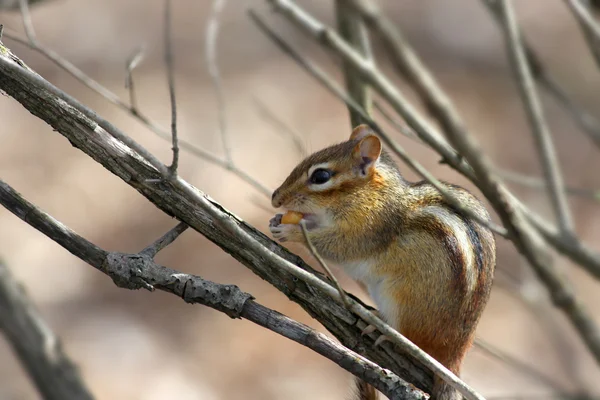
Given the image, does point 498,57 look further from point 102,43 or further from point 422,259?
point 422,259

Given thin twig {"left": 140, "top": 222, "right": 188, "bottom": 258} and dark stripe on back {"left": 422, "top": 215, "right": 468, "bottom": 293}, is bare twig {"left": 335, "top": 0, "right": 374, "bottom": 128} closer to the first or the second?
dark stripe on back {"left": 422, "top": 215, "right": 468, "bottom": 293}

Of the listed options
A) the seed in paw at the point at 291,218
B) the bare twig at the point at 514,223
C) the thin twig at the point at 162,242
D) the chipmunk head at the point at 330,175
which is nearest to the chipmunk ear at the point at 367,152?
the chipmunk head at the point at 330,175

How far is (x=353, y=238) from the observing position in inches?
128

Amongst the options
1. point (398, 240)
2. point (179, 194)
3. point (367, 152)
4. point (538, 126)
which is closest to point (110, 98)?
point (179, 194)

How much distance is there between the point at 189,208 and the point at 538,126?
3.44ft

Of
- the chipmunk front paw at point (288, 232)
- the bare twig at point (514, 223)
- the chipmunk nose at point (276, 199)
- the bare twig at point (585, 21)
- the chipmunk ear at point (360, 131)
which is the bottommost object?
the bare twig at point (514, 223)

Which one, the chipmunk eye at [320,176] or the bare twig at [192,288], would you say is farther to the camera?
the chipmunk eye at [320,176]

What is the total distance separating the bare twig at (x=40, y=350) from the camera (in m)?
2.97

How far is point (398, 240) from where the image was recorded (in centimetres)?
313

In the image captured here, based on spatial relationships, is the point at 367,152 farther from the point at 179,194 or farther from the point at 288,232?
the point at 179,194

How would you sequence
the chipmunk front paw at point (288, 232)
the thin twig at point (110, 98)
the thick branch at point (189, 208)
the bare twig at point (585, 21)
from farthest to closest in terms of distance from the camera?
the chipmunk front paw at point (288, 232), the thin twig at point (110, 98), the thick branch at point (189, 208), the bare twig at point (585, 21)

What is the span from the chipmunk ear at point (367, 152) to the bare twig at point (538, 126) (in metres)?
1.37

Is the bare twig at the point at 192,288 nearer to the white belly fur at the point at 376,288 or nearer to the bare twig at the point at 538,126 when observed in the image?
the white belly fur at the point at 376,288

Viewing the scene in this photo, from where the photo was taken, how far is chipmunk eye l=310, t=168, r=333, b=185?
130 inches
